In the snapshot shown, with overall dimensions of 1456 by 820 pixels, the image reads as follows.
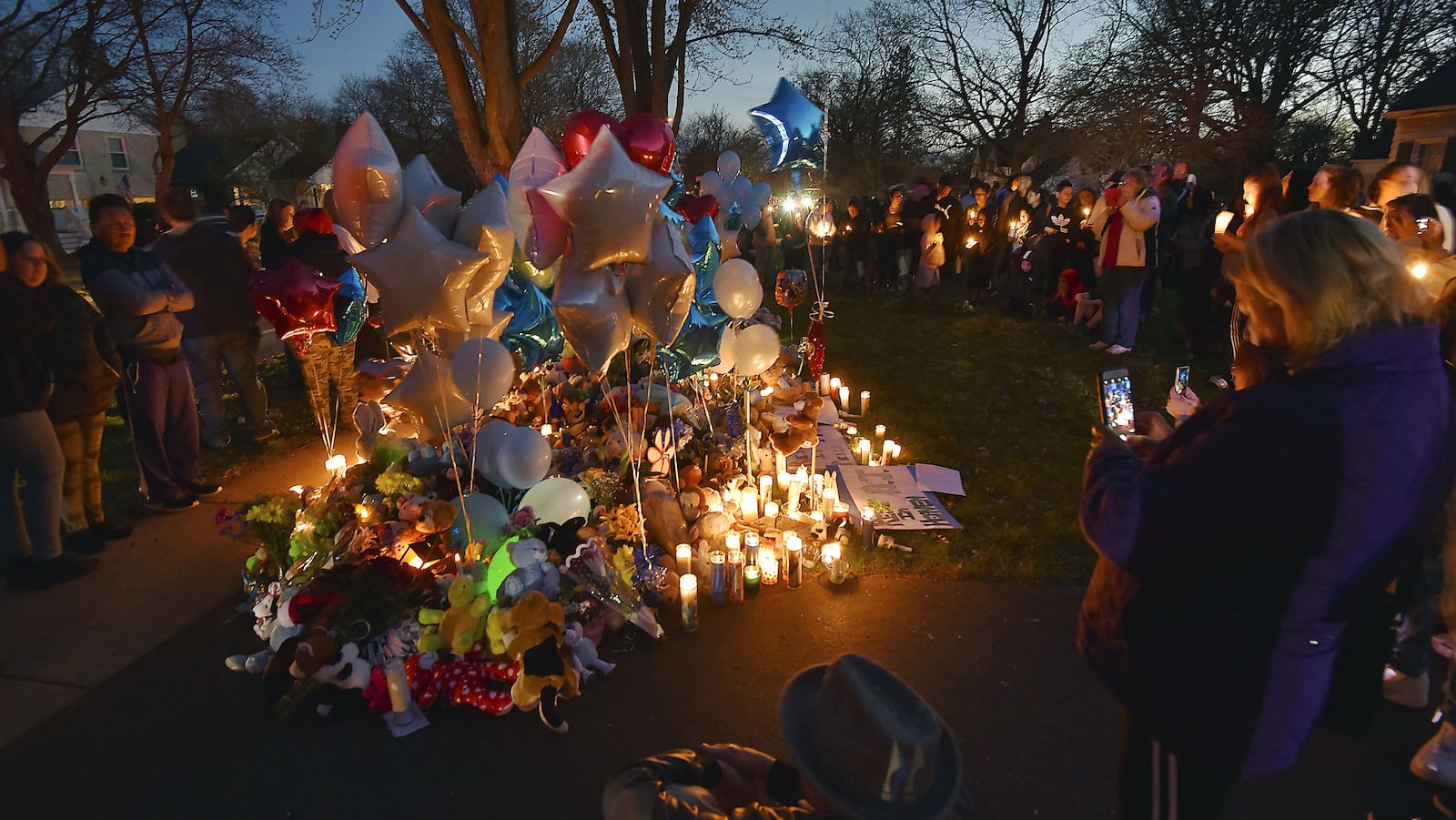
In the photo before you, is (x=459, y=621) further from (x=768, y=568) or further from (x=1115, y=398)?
(x=1115, y=398)

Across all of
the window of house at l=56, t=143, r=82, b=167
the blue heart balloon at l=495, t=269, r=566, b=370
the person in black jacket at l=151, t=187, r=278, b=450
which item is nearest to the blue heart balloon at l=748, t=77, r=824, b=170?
the blue heart balloon at l=495, t=269, r=566, b=370

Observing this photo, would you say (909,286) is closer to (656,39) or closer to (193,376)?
(656,39)

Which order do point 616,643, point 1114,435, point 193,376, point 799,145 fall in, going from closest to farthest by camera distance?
point 1114,435, point 616,643, point 193,376, point 799,145

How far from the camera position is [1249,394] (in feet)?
4.46

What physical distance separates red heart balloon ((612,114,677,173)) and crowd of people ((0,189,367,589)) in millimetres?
1974

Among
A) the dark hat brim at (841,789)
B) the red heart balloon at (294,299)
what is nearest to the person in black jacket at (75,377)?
the red heart balloon at (294,299)

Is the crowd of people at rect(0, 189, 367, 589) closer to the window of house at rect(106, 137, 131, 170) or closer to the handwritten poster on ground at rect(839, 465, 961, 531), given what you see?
the handwritten poster on ground at rect(839, 465, 961, 531)

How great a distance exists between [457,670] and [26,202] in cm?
1569

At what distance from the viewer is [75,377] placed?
3.91 meters

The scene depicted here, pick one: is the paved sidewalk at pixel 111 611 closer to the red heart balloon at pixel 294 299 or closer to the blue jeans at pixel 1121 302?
the red heart balloon at pixel 294 299

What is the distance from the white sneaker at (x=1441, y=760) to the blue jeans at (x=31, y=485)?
593 centimetres

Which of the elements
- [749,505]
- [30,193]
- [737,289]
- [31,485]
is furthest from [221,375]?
[30,193]

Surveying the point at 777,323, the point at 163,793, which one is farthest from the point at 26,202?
the point at 163,793

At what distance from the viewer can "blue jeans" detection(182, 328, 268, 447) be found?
539 centimetres
